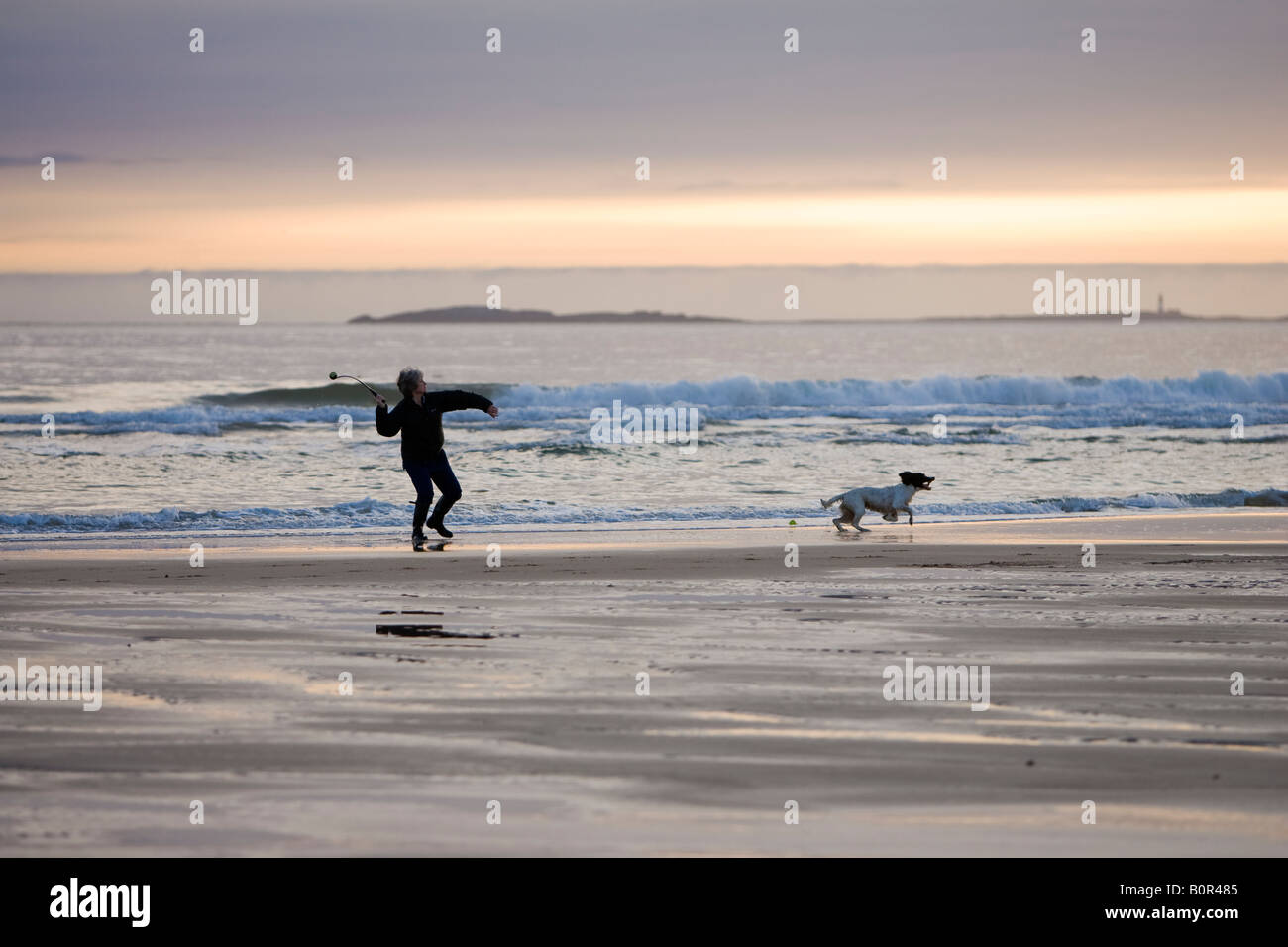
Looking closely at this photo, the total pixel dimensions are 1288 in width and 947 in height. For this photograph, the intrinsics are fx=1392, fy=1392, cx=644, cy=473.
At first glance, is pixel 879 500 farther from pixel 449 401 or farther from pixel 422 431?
pixel 422 431

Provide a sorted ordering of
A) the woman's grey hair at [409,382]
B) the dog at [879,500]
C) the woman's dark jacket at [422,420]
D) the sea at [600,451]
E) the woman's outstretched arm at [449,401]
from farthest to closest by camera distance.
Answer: the sea at [600,451] < the dog at [879,500] < the woman's outstretched arm at [449,401] < the woman's dark jacket at [422,420] < the woman's grey hair at [409,382]

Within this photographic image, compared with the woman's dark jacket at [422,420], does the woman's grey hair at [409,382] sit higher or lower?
higher

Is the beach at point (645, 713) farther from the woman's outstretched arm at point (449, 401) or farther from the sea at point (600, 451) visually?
the sea at point (600, 451)

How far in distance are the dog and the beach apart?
2.85 meters

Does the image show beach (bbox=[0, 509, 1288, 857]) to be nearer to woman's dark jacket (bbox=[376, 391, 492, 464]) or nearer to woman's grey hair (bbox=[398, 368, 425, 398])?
woman's dark jacket (bbox=[376, 391, 492, 464])

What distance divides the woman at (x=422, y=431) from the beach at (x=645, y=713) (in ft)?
6.05

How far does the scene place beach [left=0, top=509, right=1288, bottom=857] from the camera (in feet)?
16.7

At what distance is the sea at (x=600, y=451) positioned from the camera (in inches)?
682

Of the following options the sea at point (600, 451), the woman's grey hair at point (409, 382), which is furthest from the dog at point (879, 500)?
the woman's grey hair at point (409, 382)

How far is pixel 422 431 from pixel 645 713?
7.49 meters

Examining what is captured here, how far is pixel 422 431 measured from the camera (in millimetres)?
13680

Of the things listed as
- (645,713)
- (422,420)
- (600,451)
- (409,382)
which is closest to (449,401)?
(422,420)

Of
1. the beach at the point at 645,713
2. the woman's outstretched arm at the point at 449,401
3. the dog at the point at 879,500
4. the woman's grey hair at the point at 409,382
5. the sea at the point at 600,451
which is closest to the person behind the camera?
the beach at the point at 645,713
